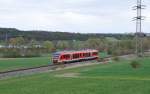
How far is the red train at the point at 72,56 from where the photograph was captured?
68.2 m

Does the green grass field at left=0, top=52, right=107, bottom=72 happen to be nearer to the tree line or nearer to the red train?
the red train

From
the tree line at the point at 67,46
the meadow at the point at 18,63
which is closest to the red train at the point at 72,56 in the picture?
the meadow at the point at 18,63

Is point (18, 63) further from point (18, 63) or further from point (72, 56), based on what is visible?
point (72, 56)

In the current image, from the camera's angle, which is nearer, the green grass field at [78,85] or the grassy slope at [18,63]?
the green grass field at [78,85]

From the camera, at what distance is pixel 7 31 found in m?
196

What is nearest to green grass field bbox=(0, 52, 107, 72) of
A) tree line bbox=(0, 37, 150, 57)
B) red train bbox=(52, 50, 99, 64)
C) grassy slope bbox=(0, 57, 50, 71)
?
grassy slope bbox=(0, 57, 50, 71)

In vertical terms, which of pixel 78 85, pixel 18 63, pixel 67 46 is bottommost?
pixel 18 63

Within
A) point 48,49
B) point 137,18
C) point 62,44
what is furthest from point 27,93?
point 62,44

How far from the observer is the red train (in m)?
68.2

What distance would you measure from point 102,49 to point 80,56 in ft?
220

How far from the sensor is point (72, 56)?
240ft

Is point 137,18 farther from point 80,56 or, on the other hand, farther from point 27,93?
point 27,93

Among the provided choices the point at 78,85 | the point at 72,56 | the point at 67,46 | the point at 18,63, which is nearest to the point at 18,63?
the point at 18,63

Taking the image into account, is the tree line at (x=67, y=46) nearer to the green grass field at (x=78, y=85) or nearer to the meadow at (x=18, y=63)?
the meadow at (x=18, y=63)
